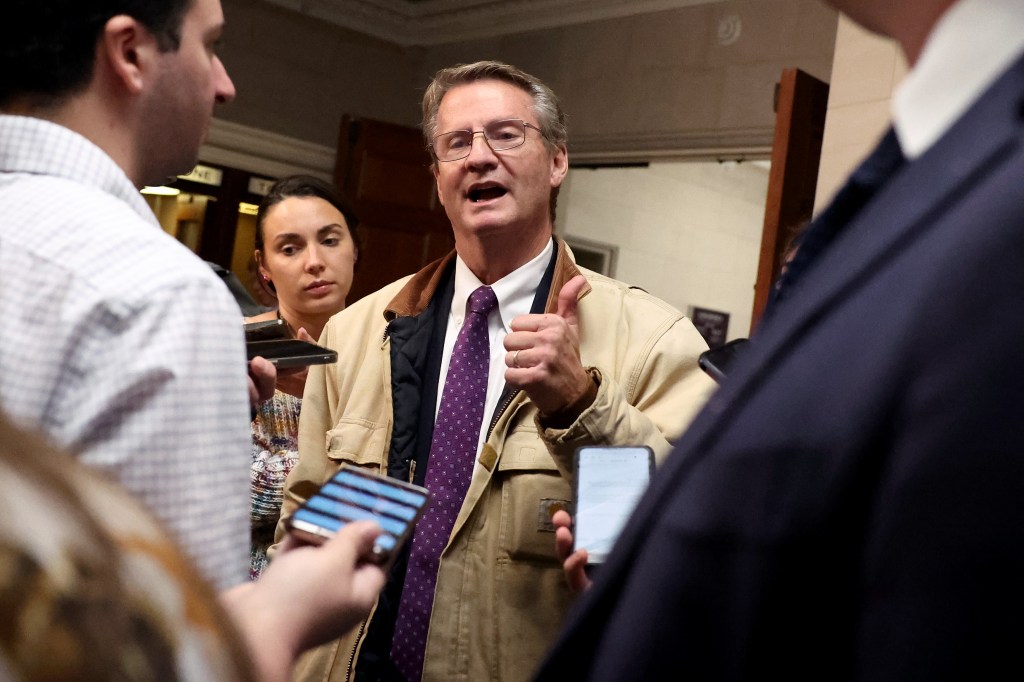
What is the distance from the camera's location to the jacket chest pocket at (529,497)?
1.70 m

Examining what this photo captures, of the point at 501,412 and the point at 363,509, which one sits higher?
the point at 501,412

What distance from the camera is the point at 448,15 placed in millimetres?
6504

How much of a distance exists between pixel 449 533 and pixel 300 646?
1063mm

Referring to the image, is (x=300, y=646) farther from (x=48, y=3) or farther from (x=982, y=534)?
(x=48, y=3)

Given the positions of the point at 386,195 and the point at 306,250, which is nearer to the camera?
the point at 306,250

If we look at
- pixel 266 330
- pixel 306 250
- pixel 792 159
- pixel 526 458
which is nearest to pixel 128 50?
pixel 266 330

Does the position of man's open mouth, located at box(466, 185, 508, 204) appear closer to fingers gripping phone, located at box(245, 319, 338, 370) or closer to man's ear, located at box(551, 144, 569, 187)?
man's ear, located at box(551, 144, 569, 187)

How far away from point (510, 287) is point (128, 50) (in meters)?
1.02

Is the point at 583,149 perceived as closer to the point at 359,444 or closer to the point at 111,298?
the point at 359,444

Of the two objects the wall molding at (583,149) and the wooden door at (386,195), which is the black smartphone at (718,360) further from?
the wooden door at (386,195)

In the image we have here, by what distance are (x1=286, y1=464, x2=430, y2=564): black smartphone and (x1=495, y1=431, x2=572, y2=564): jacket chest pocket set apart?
76 cm

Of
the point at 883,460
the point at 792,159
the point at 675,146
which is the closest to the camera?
the point at 883,460

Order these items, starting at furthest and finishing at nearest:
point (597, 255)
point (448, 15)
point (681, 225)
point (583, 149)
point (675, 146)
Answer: point (681, 225) < point (597, 255) < point (448, 15) < point (583, 149) < point (675, 146)

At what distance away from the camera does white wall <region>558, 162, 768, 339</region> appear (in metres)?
7.66
